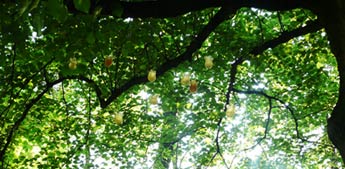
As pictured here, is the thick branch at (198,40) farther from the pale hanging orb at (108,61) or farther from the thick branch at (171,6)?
the pale hanging orb at (108,61)

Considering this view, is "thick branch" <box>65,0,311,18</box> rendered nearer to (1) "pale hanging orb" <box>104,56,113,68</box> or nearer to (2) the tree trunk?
(2) the tree trunk

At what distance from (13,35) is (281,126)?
1047cm

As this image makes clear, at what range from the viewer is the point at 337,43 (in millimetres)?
4309

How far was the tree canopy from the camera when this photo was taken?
5.46m

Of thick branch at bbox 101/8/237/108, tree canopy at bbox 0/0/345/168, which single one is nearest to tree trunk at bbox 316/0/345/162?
tree canopy at bbox 0/0/345/168

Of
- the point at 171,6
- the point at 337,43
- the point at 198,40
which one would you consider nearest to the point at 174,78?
the point at 198,40

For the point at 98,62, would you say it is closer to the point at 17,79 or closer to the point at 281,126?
the point at 17,79

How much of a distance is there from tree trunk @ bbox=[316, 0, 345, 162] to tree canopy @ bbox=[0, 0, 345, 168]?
0.06 meters

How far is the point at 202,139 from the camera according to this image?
1311 centimetres

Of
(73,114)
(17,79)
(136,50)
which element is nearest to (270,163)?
(73,114)

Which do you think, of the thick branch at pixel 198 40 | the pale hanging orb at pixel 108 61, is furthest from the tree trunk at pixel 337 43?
the pale hanging orb at pixel 108 61

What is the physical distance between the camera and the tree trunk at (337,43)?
4.24m

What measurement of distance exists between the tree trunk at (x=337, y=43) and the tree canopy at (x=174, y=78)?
6 centimetres

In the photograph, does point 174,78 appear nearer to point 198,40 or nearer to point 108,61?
point 198,40
